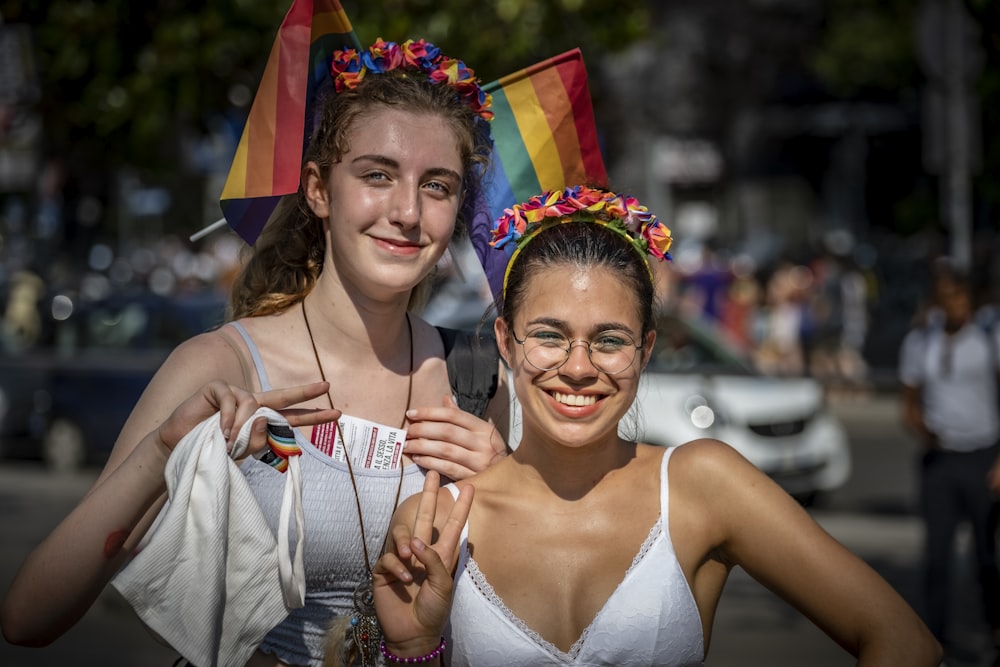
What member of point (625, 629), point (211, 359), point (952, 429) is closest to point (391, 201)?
point (211, 359)

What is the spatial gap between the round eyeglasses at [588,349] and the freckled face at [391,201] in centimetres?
37

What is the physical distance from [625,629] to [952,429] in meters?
5.27

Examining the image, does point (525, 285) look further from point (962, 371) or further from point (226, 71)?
point (226, 71)

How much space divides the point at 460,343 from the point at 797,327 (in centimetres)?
1558

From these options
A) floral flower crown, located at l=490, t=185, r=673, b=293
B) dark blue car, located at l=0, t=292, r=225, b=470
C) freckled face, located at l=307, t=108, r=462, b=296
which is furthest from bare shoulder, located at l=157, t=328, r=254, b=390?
dark blue car, located at l=0, t=292, r=225, b=470

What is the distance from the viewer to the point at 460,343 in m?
3.32

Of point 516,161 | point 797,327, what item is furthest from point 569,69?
point 797,327

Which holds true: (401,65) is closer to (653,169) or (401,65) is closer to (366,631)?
(366,631)

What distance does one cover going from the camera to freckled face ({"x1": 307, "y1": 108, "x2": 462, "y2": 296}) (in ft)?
9.48

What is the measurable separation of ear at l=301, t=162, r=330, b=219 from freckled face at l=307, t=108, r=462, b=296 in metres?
0.07

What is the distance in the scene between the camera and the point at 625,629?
8.36 ft

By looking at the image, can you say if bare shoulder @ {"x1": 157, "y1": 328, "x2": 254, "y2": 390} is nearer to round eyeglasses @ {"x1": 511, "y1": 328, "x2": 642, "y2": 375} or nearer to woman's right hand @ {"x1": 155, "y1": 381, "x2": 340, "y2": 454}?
woman's right hand @ {"x1": 155, "y1": 381, "x2": 340, "y2": 454}

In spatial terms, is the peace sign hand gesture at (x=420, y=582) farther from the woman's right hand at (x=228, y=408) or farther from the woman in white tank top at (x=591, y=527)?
the woman's right hand at (x=228, y=408)

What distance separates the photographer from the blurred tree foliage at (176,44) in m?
6.96
